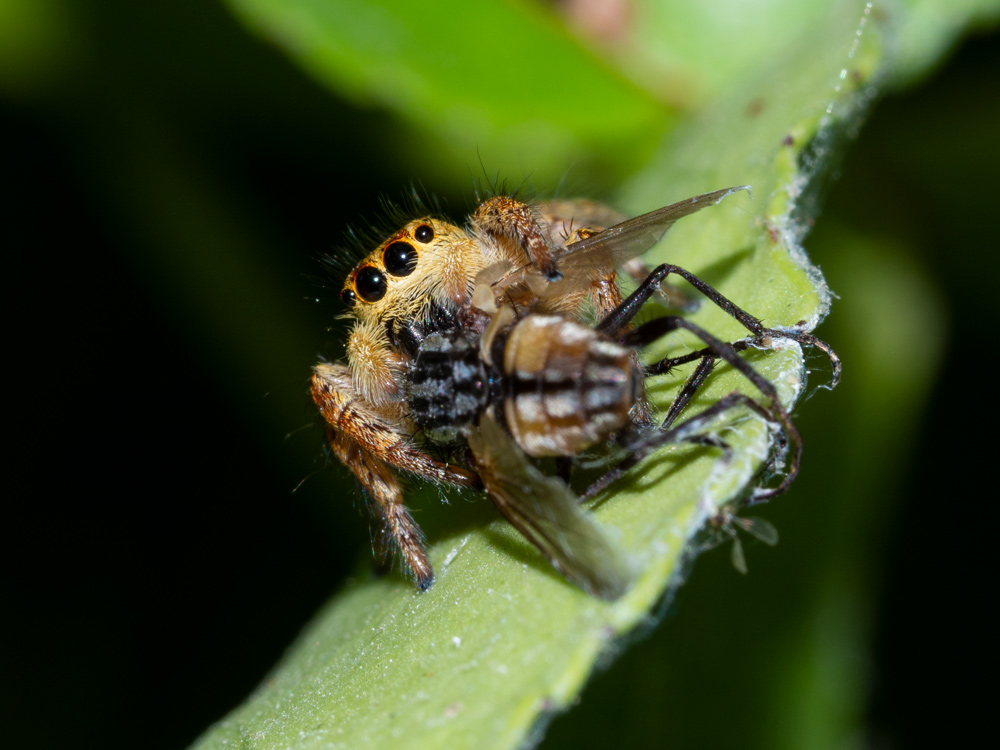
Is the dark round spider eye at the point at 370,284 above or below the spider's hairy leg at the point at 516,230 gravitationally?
below

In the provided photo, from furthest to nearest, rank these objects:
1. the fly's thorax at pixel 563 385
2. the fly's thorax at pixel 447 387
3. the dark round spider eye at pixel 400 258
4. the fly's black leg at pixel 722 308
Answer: the dark round spider eye at pixel 400 258
the fly's thorax at pixel 447 387
the fly's black leg at pixel 722 308
the fly's thorax at pixel 563 385

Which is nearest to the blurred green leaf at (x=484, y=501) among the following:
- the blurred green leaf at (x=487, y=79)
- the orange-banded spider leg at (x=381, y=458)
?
the blurred green leaf at (x=487, y=79)

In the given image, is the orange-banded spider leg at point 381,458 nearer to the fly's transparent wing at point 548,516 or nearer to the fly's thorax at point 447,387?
the fly's thorax at point 447,387

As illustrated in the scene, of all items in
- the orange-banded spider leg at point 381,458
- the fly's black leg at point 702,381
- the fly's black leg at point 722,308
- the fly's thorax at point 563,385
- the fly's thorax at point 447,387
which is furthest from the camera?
the orange-banded spider leg at point 381,458

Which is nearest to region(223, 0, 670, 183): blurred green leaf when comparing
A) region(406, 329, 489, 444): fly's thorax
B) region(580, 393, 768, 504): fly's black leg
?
region(406, 329, 489, 444): fly's thorax

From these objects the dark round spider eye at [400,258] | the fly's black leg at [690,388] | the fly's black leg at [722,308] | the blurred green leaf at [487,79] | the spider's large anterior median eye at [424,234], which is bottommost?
the fly's black leg at [690,388]

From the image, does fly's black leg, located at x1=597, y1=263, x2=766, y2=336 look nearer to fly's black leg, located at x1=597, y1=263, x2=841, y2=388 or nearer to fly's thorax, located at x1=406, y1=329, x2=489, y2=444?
fly's black leg, located at x1=597, y1=263, x2=841, y2=388
